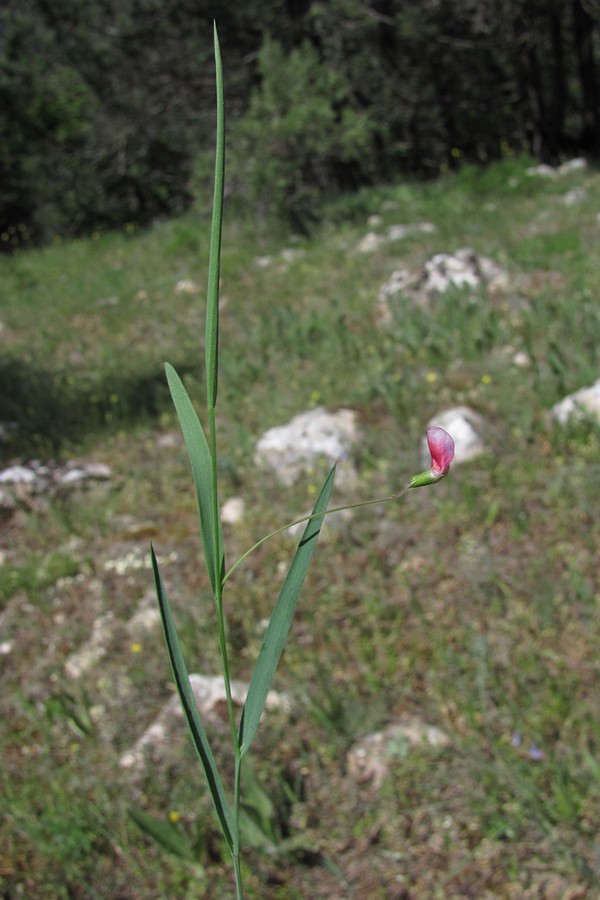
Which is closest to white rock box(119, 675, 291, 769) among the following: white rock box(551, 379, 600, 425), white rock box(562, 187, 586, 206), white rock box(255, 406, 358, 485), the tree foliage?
white rock box(255, 406, 358, 485)

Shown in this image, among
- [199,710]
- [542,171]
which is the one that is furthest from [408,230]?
[199,710]

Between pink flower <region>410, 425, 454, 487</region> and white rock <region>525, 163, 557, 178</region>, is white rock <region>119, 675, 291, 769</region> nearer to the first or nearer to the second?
pink flower <region>410, 425, 454, 487</region>

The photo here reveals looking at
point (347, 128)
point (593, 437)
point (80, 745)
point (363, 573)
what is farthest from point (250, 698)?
point (347, 128)

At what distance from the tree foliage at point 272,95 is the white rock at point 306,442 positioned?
427cm

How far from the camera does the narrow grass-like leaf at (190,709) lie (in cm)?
72

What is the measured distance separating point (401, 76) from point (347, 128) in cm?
262

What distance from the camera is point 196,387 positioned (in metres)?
4.53

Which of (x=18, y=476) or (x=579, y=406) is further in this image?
(x=18, y=476)

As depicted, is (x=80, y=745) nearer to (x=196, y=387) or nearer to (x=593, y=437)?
(x=593, y=437)

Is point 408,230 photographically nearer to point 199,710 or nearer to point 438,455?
point 199,710

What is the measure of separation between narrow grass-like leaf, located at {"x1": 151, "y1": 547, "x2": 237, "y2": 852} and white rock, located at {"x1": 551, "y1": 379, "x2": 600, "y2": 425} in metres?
2.50

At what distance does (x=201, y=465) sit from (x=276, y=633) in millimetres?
179

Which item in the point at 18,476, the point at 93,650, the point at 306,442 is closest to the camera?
the point at 93,650

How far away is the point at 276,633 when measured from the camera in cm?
74
